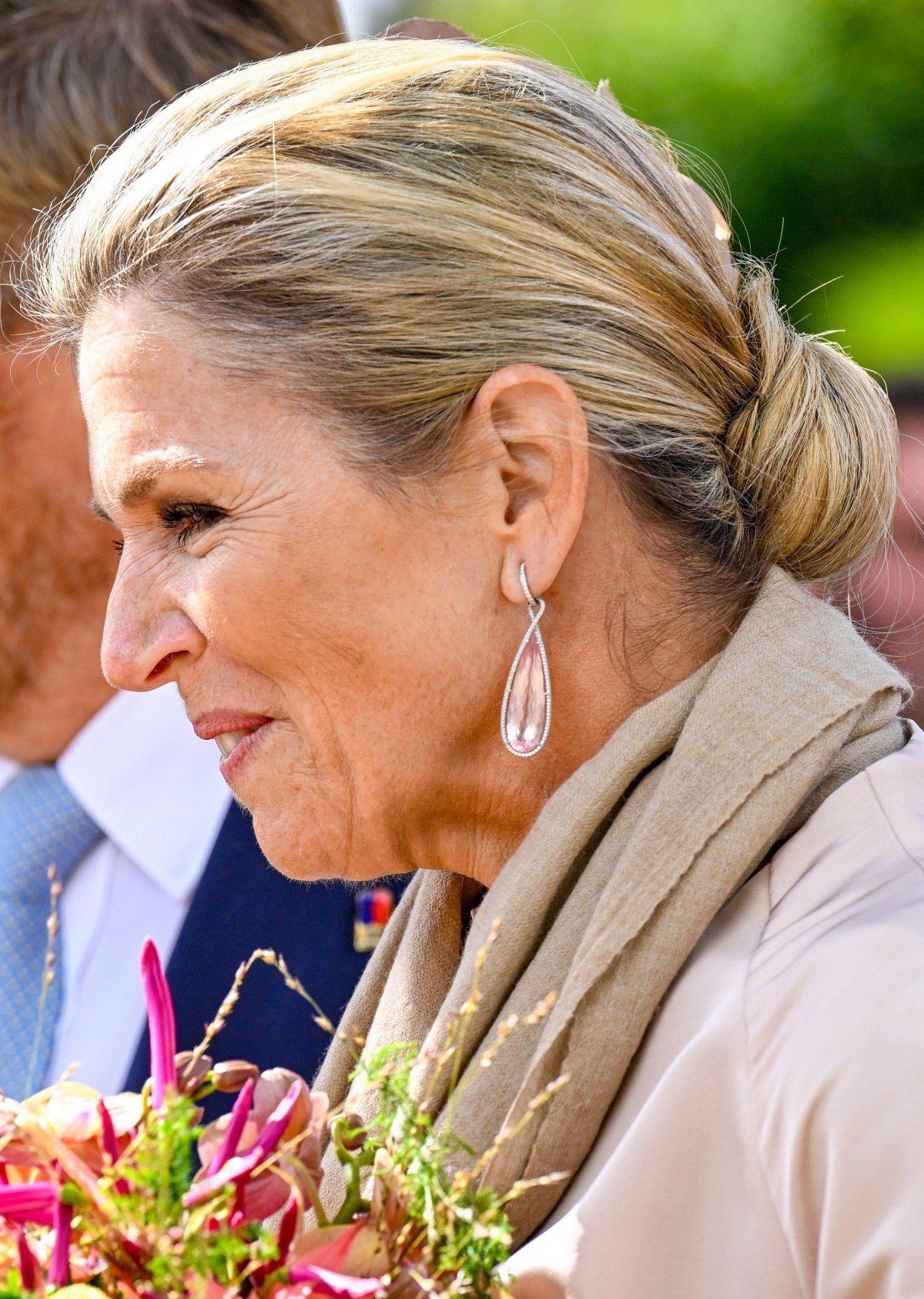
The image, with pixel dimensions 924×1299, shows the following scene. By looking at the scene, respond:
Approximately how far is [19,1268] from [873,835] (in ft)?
2.89

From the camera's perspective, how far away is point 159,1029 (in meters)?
1.28

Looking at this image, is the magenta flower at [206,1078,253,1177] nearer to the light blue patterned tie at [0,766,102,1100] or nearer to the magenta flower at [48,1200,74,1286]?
the magenta flower at [48,1200,74,1286]

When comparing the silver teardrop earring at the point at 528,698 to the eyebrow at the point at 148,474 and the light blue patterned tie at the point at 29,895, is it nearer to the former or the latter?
the eyebrow at the point at 148,474

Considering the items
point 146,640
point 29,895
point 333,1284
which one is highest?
point 146,640

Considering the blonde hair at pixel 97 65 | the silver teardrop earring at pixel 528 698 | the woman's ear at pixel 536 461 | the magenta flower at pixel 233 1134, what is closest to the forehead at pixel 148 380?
the woman's ear at pixel 536 461

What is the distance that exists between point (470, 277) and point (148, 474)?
0.45 meters

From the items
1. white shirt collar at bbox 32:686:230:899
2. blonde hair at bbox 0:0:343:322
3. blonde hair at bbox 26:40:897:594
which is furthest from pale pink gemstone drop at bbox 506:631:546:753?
blonde hair at bbox 0:0:343:322

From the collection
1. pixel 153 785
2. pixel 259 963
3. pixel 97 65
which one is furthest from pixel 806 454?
pixel 97 65

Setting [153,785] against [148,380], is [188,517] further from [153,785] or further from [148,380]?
[153,785]

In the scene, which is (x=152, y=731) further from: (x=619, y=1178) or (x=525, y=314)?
(x=619, y=1178)

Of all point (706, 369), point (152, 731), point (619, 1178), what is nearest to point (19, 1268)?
point (619, 1178)

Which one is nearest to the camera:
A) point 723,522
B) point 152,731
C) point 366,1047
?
point 723,522

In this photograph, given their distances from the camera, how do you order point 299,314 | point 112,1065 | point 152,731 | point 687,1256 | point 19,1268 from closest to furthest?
point 19,1268 < point 687,1256 < point 299,314 < point 112,1065 < point 152,731

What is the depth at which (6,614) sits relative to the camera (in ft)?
10.1
